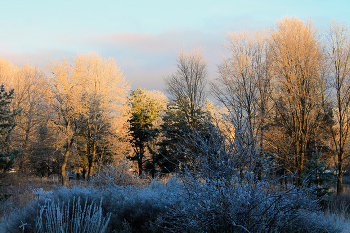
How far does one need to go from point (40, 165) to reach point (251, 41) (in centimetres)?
2736

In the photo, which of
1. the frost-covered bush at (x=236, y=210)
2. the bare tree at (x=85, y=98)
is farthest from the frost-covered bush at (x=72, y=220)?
the bare tree at (x=85, y=98)

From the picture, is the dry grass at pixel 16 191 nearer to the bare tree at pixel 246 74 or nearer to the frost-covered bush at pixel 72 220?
the frost-covered bush at pixel 72 220

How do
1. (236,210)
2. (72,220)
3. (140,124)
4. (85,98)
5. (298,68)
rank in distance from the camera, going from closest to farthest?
(236,210), (72,220), (298,68), (85,98), (140,124)

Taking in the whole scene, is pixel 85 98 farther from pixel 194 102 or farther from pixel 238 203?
pixel 238 203

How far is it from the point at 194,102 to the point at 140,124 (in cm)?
1254

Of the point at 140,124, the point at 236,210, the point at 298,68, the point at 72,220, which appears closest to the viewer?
the point at 236,210

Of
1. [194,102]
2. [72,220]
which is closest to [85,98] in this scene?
[194,102]

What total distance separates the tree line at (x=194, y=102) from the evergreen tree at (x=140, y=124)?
123mm

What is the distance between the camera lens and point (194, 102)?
15789 mm

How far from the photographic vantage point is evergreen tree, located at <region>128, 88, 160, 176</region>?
26.5m

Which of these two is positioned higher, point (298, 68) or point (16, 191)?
point (298, 68)

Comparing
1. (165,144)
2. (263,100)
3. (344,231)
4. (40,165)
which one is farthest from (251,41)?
(40,165)

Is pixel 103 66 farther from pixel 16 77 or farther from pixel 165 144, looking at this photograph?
pixel 165 144

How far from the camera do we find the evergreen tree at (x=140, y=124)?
26.5 meters
